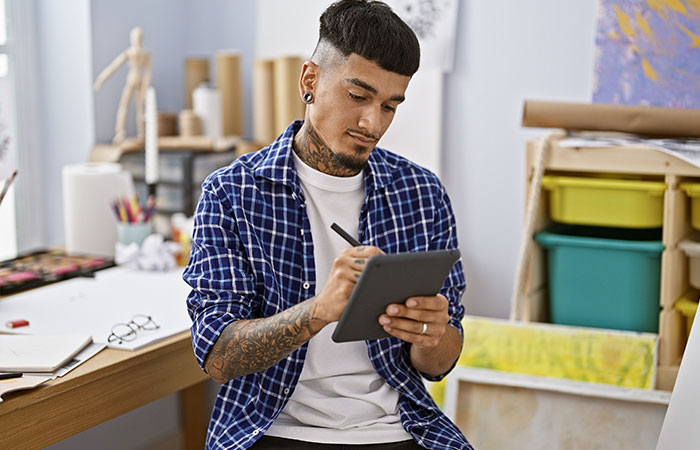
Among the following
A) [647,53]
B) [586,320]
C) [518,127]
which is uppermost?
[647,53]

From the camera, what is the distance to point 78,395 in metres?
1.25

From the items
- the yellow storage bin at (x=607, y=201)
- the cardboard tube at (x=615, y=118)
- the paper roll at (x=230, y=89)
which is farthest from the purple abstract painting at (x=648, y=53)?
the paper roll at (x=230, y=89)

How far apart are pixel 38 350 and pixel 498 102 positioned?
1.44 m

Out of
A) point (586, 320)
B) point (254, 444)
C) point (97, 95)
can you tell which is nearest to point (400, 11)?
point (97, 95)

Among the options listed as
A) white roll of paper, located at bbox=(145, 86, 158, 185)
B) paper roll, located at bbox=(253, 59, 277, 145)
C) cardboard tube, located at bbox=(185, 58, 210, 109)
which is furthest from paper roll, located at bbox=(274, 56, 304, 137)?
white roll of paper, located at bbox=(145, 86, 158, 185)

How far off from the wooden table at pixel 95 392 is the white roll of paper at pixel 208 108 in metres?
0.99

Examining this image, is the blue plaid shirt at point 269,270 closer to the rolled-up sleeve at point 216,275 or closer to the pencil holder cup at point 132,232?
the rolled-up sleeve at point 216,275

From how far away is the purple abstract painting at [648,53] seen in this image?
1.91 metres

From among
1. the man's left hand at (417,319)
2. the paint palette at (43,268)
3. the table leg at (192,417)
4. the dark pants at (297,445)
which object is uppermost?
the man's left hand at (417,319)

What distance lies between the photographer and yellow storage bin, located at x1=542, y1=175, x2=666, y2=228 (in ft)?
5.57

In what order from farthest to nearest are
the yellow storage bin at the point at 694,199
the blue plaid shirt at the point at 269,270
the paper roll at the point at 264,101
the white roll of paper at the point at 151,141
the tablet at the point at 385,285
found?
the paper roll at the point at 264,101 → the white roll of paper at the point at 151,141 → the yellow storage bin at the point at 694,199 → the blue plaid shirt at the point at 269,270 → the tablet at the point at 385,285

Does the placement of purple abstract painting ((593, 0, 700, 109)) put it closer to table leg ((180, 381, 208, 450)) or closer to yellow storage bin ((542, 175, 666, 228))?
yellow storage bin ((542, 175, 666, 228))

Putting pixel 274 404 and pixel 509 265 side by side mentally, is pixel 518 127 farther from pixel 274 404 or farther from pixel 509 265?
pixel 274 404

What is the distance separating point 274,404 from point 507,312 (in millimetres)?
1230
